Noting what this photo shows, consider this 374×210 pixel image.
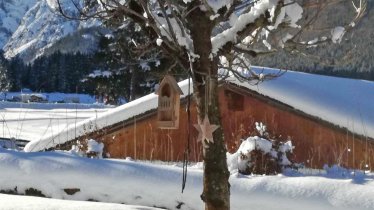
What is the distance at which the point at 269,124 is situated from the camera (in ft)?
37.0

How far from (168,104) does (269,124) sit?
468 centimetres

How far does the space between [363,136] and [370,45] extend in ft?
242

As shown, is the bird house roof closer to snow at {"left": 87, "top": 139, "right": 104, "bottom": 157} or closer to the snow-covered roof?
snow at {"left": 87, "top": 139, "right": 104, "bottom": 157}

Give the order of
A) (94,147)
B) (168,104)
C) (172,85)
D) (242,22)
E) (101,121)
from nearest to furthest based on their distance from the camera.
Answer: (242,22) < (172,85) < (168,104) < (94,147) < (101,121)

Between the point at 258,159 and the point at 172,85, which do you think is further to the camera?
the point at 258,159

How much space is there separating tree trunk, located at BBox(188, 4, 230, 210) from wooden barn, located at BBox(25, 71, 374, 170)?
615cm

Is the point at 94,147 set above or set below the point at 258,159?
above

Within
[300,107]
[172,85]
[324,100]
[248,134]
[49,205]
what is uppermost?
[324,100]

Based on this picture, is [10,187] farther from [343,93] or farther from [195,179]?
[343,93]

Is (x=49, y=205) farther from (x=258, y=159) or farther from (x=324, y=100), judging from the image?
(x=324, y=100)

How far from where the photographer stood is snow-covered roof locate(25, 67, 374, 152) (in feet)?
35.7

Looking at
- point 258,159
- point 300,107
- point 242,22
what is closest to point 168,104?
point 258,159

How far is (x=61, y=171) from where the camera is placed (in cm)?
664

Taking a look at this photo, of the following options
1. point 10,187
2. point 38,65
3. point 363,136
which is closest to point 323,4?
point 10,187
